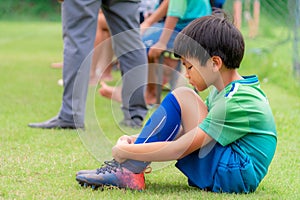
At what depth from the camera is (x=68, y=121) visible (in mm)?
4785

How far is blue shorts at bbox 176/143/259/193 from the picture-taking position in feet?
10.0

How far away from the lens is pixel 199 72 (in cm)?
311

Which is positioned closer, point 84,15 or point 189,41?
point 189,41

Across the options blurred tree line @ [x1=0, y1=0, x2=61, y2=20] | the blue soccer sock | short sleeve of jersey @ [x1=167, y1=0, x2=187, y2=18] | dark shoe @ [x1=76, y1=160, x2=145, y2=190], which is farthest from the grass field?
blurred tree line @ [x1=0, y1=0, x2=61, y2=20]

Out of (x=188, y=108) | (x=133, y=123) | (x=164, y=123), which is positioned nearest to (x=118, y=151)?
(x=164, y=123)

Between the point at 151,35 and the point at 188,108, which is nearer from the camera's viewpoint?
the point at 188,108

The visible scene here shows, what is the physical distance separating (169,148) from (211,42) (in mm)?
506

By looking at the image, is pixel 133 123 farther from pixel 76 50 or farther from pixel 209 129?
pixel 209 129

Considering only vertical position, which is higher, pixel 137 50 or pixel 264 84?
pixel 137 50

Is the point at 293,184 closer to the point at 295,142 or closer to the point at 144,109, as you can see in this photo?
the point at 295,142

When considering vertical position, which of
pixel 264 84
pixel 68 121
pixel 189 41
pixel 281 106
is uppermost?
pixel 189 41

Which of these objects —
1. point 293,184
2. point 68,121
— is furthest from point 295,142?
point 68,121

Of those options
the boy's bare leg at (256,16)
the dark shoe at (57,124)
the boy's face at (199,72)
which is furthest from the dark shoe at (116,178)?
the boy's bare leg at (256,16)

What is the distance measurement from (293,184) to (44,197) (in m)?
1.21
